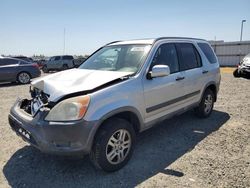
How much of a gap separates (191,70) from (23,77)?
422 inches

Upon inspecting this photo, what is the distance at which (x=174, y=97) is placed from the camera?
457 centimetres

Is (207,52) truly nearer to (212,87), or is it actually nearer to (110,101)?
(212,87)

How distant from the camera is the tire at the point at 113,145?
3.30m

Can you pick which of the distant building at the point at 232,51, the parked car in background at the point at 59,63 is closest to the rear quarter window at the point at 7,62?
the parked car in background at the point at 59,63

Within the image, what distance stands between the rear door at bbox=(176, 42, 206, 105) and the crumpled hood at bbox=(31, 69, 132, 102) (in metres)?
1.58

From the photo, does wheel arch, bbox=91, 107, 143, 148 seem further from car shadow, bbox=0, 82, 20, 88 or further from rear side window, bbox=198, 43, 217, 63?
car shadow, bbox=0, 82, 20, 88

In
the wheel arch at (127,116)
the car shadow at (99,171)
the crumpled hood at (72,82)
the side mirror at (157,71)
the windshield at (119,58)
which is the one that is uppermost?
the windshield at (119,58)

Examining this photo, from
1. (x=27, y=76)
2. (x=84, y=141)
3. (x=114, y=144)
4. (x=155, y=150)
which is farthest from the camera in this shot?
(x=27, y=76)

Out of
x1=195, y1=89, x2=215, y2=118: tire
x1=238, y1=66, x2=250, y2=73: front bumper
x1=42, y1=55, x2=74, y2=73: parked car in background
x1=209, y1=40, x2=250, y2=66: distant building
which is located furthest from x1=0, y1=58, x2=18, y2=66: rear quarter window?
x1=209, y1=40, x2=250, y2=66: distant building

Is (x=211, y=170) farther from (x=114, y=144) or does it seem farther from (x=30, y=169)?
(x=30, y=169)

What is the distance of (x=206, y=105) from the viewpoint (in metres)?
5.98

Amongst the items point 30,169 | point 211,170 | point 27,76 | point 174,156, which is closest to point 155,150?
point 174,156

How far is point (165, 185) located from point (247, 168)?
1.32 metres

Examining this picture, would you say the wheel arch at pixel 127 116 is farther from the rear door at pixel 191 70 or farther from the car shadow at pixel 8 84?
the car shadow at pixel 8 84
